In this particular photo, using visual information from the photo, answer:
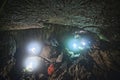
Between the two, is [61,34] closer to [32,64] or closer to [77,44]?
[77,44]

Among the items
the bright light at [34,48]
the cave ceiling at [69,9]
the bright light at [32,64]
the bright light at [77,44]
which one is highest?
the cave ceiling at [69,9]

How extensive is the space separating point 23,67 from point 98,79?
4.89 metres

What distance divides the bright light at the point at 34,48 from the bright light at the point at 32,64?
49 cm

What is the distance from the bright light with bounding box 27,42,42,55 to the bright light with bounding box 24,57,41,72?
495mm

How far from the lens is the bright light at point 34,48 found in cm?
1011

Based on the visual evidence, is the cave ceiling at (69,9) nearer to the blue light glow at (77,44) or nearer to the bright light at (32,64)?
the blue light glow at (77,44)

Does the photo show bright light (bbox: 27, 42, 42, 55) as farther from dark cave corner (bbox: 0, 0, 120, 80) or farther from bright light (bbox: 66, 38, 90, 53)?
bright light (bbox: 66, 38, 90, 53)

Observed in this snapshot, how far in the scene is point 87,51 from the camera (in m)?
8.41

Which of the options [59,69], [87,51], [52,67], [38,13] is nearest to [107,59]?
[87,51]

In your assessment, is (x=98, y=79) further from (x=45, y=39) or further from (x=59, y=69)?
(x=45, y=39)

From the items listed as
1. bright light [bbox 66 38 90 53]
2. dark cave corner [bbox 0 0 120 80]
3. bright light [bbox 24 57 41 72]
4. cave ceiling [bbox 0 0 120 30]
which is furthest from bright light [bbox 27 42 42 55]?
cave ceiling [bbox 0 0 120 30]

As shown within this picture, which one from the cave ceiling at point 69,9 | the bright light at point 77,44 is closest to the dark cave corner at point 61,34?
the cave ceiling at point 69,9

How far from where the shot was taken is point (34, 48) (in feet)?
33.3

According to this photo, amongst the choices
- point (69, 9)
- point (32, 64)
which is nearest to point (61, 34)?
point (32, 64)
